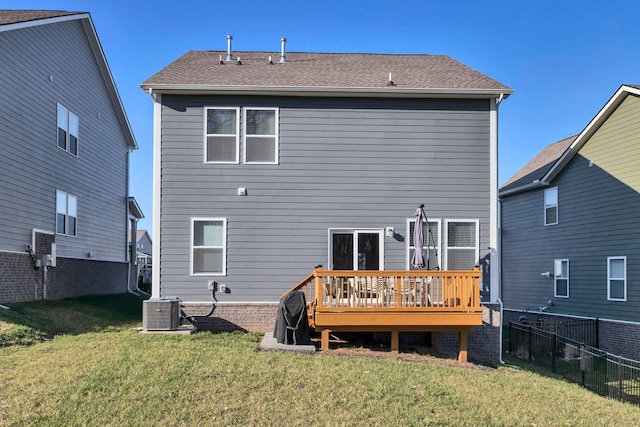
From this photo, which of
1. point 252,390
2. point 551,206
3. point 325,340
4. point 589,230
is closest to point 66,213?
point 325,340

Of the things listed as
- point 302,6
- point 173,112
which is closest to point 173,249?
point 173,112

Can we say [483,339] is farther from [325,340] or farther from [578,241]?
[578,241]

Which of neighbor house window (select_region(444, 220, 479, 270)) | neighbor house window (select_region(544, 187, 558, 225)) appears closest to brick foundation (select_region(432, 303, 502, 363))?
neighbor house window (select_region(444, 220, 479, 270))

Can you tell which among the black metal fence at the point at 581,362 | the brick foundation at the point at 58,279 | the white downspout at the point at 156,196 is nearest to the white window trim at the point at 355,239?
the white downspout at the point at 156,196

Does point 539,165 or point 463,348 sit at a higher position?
point 539,165

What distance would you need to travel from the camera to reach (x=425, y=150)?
446 inches

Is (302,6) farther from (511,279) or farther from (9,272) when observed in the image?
(511,279)

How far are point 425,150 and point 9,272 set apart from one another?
33.4ft

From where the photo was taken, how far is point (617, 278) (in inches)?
564

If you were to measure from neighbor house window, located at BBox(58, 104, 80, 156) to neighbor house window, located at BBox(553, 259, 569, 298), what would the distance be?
1626 centimetres

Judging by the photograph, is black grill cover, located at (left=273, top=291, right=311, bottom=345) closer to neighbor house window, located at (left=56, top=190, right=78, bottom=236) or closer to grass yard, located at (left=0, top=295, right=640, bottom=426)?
grass yard, located at (left=0, top=295, right=640, bottom=426)

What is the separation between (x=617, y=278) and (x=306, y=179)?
970 cm

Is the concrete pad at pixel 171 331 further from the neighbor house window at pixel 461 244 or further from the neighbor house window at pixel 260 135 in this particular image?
the neighbor house window at pixel 461 244

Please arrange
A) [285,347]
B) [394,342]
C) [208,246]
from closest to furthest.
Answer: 1. [285,347]
2. [394,342]
3. [208,246]
